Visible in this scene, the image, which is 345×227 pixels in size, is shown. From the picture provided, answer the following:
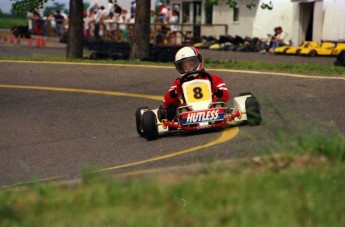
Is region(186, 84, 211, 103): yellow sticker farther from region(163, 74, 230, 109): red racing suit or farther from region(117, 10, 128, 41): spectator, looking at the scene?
region(117, 10, 128, 41): spectator

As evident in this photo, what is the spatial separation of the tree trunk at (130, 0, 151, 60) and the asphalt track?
9.70 ft

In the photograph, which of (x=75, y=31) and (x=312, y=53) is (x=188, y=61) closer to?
(x=75, y=31)

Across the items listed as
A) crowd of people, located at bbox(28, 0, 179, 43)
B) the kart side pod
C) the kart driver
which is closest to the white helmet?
the kart driver

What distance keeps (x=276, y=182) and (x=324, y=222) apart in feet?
2.45

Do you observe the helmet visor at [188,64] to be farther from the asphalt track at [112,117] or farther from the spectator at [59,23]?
the spectator at [59,23]

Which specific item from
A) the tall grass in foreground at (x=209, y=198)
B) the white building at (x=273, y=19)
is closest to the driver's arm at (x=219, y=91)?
the tall grass in foreground at (x=209, y=198)

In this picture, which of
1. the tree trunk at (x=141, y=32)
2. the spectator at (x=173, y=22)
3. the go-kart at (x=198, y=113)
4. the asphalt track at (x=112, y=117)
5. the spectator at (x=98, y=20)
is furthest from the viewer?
the spectator at (x=98, y=20)

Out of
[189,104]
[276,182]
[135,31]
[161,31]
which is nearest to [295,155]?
[276,182]

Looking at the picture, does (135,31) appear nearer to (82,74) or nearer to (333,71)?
(82,74)

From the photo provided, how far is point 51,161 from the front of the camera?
9648 millimetres

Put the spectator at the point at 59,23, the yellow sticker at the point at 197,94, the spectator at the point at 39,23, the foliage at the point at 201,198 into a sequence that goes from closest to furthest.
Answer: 1. the foliage at the point at 201,198
2. the yellow sticker at the point at 197,94
3. the spectator at the point at 59,23
4. the spectator at the point at 39,23

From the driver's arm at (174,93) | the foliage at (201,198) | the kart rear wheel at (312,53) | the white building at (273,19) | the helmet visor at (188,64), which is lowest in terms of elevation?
the kart rear wheel at (312,53)

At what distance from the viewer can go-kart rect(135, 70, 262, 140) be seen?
35.9ft

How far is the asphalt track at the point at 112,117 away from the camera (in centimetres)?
884
